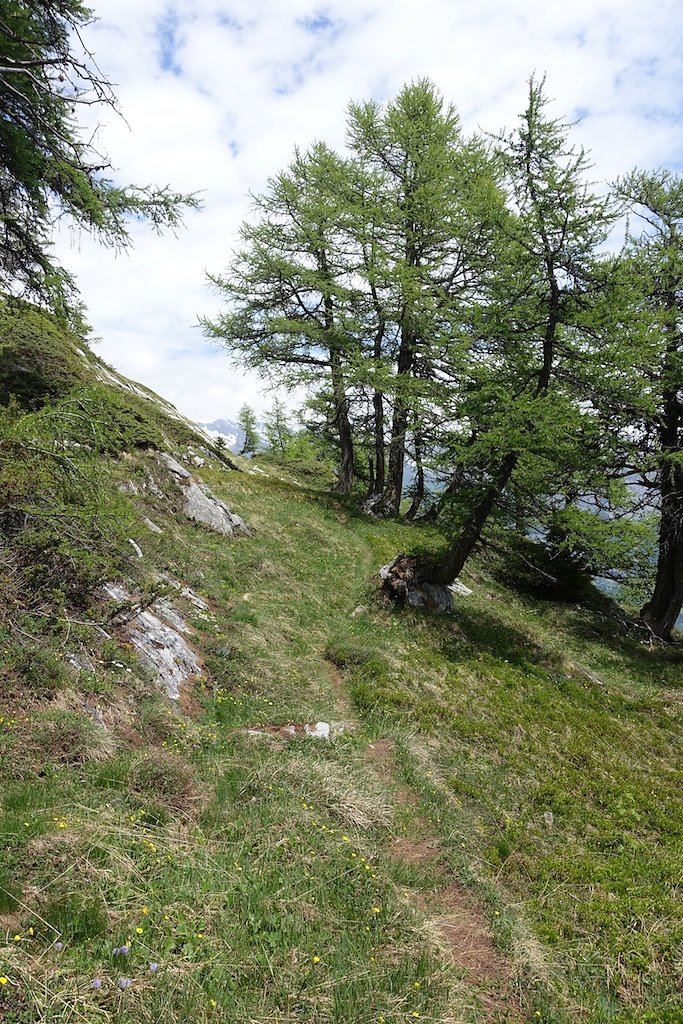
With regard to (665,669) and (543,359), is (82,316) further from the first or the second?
(665,669)

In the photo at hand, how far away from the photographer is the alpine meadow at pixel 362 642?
163 inches

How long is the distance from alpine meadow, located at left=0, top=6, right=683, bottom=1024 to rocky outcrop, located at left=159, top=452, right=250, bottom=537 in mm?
134

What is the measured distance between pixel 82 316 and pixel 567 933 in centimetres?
1392

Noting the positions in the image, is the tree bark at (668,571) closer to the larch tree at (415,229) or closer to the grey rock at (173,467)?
the larch tree at (415,229)

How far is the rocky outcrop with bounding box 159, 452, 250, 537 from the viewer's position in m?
15.6

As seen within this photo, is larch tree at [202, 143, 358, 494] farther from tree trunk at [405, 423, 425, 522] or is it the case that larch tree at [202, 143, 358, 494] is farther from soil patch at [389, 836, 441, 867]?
soil patch at [389, 836, 441, 867]

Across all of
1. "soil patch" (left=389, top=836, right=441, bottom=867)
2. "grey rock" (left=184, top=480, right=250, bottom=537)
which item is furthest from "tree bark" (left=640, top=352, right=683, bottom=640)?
"grey rock" (left=184, top=480, right=250, bottom=537)

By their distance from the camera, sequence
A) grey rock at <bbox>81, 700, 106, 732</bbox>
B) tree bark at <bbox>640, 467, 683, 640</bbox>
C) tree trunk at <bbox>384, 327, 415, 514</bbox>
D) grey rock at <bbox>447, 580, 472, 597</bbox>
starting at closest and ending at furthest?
grey rock at <bbox>81, 700, 106, 732</bbox>
tree bark at <bbox>640, 467, 683, 640</bbox>
grey rock at <bbox>447, 580, 472, 597</bbox>
tree trunk at <bbox>384, 327, 415, 514</bbox>

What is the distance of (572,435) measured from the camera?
14031mm

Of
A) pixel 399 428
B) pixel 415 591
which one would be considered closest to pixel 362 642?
pixel 415 591

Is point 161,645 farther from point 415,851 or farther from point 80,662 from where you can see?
point 415,851

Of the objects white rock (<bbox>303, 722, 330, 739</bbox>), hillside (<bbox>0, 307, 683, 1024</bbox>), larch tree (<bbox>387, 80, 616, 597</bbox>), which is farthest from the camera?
larch tree (<bbox>387, 80, 616, 597</bbox>)

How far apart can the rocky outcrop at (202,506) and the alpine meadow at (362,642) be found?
0.44ft

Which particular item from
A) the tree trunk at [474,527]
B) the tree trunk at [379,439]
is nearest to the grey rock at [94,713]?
the tree trunk at [474,527]
